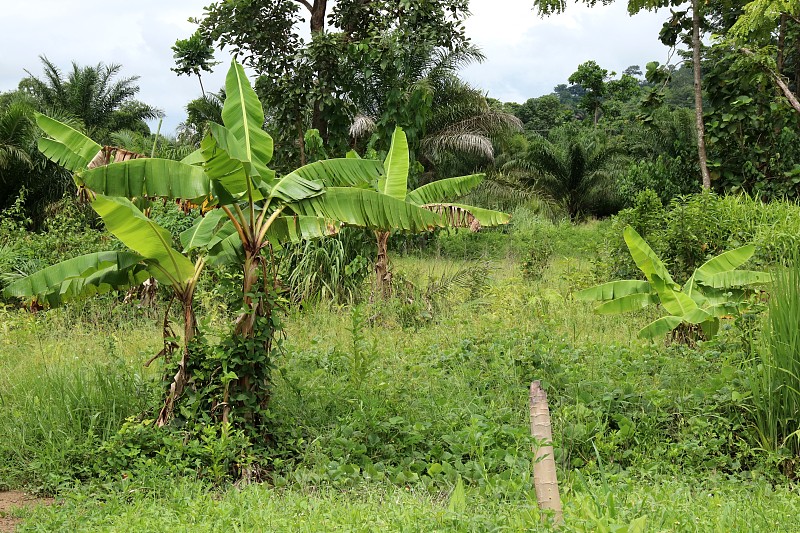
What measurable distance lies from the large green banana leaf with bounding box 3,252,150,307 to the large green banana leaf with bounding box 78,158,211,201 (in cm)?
A: 52

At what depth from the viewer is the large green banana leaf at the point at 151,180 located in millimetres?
5391

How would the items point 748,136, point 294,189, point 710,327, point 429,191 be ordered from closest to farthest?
point 294,189, point 710,327, point 429,191, point 748,136

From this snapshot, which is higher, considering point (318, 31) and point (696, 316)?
point (318, 31)

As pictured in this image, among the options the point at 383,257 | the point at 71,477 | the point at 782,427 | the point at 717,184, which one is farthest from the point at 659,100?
the point at 71,477

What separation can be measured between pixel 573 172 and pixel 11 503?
23.2 meters

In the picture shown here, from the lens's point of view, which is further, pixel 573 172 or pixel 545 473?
pixel 573 172

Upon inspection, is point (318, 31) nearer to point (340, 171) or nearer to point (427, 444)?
point (340, 171)

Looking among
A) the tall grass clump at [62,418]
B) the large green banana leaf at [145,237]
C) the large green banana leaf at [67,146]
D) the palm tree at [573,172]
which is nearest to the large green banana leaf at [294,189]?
the large green banana leaf at [145,237]

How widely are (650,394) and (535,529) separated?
9.05 feet

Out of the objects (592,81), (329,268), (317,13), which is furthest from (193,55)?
(592,81)

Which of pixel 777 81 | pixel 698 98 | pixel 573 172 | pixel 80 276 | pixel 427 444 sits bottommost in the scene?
pixel 427 444

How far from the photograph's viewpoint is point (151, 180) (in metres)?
5.50

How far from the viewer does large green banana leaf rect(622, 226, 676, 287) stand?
7613 mm

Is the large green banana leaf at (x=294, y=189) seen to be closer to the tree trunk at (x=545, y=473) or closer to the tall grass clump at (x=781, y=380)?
the tree trunk at (x=545, y=473)
